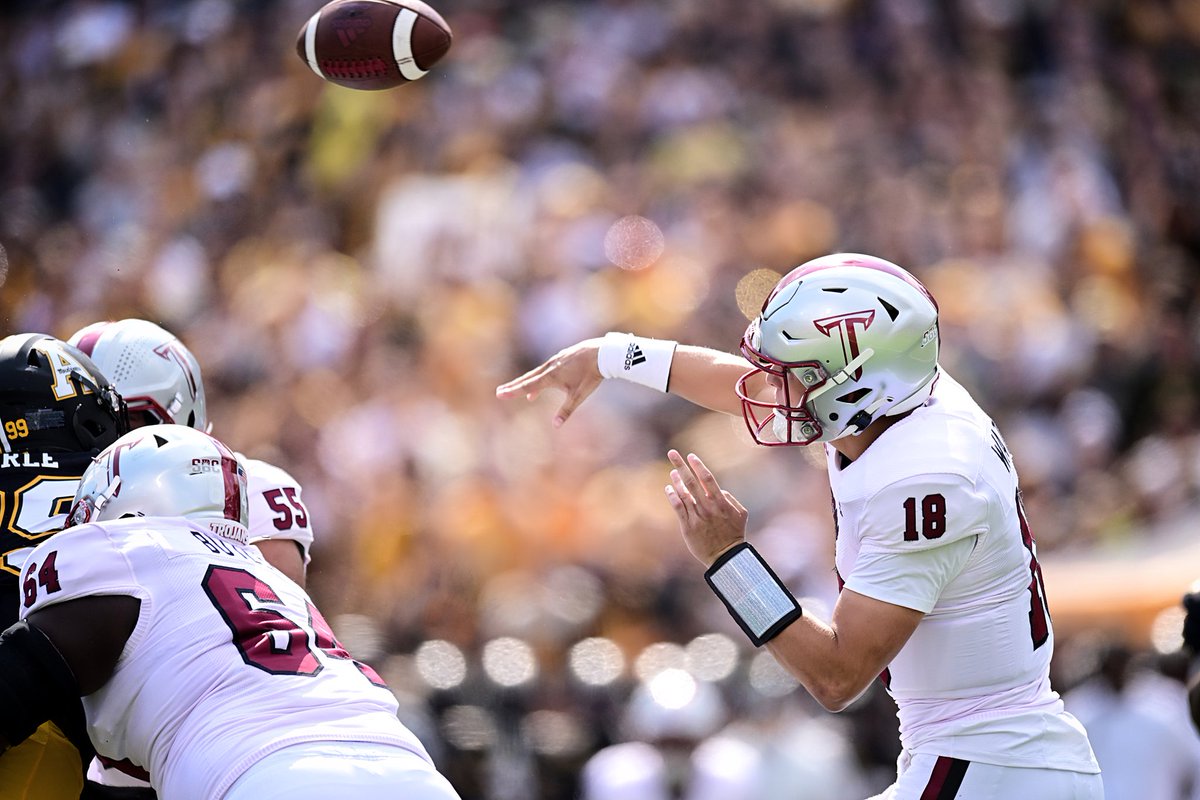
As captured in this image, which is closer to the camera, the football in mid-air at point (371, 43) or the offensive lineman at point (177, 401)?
the offensive lineman at point (177, 401)

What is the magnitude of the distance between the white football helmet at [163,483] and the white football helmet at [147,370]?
3.75 ft

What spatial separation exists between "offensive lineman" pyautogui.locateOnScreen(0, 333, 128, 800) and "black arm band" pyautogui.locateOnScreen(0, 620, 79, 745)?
1.53ft

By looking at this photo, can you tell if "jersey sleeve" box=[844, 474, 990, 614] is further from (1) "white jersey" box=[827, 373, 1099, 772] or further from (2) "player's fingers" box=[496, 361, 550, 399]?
(2) "player's fingers" box=[496, 361, 550, 399]

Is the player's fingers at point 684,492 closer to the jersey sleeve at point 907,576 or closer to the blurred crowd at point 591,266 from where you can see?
the jersey sleeve at point 907,576

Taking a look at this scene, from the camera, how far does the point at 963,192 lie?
37.2ft

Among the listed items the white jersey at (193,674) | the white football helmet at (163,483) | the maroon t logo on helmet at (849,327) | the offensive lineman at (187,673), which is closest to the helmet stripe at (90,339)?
the white football helmet at (163,483)

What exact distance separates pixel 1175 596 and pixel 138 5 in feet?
36.5

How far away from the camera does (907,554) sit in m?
3.49

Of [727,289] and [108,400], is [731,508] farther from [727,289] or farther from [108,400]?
[727,289]

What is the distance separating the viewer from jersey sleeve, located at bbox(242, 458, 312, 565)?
14.4 feet

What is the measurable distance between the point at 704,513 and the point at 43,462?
1.63 metres

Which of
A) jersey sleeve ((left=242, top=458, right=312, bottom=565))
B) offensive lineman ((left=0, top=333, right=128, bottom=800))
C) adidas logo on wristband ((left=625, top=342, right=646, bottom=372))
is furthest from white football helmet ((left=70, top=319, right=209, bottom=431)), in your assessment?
adidas logo on wristband ((left=625, top=342, right=646, bottom=372))

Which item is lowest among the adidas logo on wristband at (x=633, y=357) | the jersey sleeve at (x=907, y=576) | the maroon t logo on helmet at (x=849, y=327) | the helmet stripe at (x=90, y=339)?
the jersey sleeve at (x=907, y=576)

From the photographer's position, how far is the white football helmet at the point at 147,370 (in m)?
4.66
